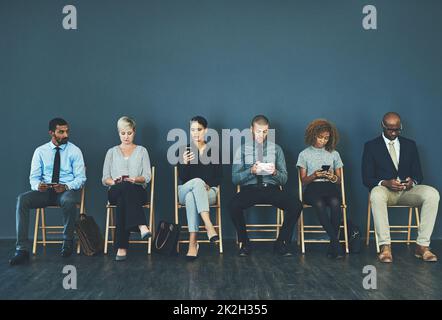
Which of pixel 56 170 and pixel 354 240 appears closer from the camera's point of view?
pixel 354 240

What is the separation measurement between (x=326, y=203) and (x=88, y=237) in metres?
2.25

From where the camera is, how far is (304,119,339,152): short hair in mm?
5434

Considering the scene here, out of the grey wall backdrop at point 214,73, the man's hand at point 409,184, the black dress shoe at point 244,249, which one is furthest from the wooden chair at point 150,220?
the man's hand at point 409,184

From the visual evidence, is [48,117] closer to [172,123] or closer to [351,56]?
[172,123]

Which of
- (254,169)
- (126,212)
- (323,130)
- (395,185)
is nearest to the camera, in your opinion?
(126,212)

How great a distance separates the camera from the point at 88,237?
16.4ft

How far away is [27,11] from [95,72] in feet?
3.35

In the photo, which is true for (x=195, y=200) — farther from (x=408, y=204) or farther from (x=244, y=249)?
(x=408, y=204)

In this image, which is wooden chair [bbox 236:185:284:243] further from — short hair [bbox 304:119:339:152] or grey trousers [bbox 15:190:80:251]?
grey trousers [bbox 15:190:80:251]

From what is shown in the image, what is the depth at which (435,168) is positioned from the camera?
596 centimetres

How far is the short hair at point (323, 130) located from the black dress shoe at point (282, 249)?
112 cm

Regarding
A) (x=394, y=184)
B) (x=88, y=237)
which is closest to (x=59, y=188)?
(x=88, y=237)

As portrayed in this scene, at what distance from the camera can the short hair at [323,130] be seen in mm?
5434

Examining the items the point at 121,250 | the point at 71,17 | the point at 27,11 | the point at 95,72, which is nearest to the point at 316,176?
the point at 121,250
